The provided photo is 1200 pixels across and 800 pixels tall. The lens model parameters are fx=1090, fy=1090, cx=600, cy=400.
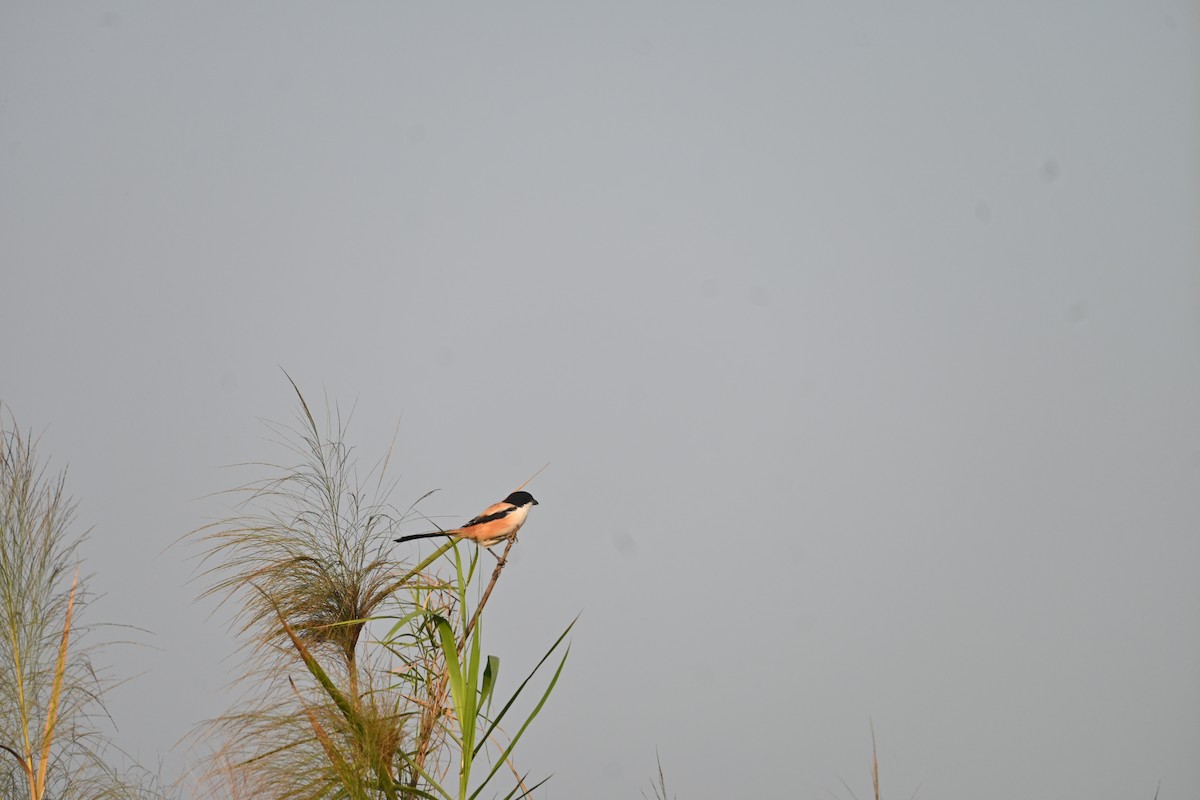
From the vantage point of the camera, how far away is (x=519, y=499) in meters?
3.17

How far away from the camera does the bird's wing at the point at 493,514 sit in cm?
302

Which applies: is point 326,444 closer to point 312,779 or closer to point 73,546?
point 73,546

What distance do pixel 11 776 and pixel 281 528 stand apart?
76cm

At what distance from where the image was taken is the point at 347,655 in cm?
240

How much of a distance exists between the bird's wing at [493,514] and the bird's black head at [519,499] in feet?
0.14

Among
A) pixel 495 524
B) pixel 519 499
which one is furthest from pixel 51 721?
pixel 519 499

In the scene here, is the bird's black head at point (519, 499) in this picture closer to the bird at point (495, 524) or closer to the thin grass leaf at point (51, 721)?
the bird at point (495, 524)

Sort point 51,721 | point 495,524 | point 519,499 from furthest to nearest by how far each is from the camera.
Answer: point 519,499
point 495,524
point 51,721

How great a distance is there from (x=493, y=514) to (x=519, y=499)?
142 millimetres

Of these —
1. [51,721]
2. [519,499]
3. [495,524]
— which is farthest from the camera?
[519,499]

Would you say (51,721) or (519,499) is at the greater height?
(519,499)

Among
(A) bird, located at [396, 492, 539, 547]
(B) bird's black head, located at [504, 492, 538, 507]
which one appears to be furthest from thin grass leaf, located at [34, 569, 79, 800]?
(B) bird's black head, located at [504, 492, 538, 507]

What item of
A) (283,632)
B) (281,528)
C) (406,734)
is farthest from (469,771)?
(281,528)

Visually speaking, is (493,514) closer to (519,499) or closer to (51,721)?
(519,499)
